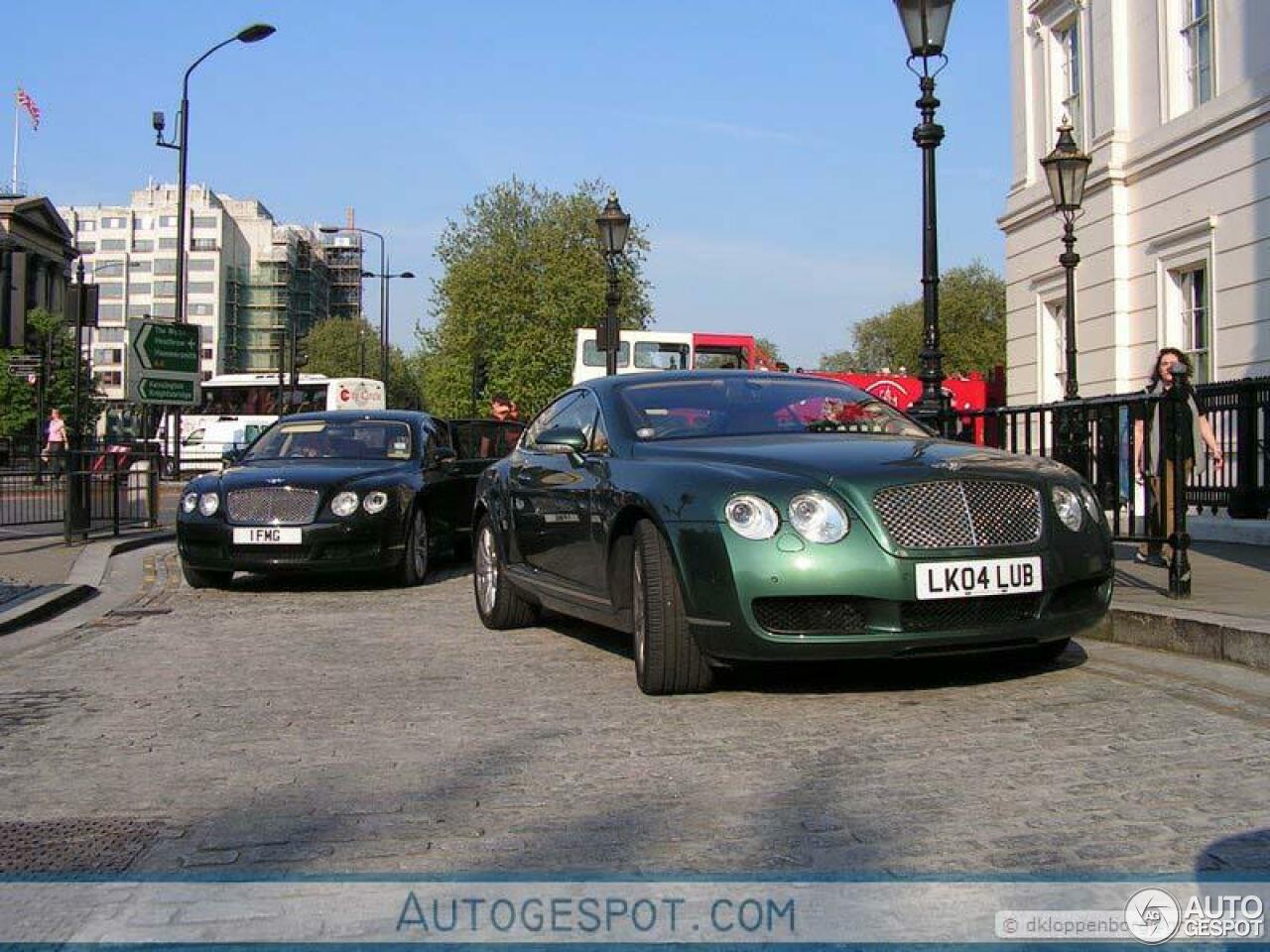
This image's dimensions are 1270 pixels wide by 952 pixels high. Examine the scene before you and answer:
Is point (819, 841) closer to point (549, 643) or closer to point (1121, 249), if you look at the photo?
point (549, 643)

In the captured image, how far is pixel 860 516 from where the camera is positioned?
493cm

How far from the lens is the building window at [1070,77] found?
21.8 m

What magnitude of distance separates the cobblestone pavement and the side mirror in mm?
1072

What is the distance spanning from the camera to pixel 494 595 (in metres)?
7.81

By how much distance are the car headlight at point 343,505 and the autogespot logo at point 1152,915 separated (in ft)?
25.4

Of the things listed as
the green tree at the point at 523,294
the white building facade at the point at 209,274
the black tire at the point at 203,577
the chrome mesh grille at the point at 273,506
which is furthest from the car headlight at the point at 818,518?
the white building facade at the point at 209,274

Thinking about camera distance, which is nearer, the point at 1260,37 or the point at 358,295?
the point at 1260,37

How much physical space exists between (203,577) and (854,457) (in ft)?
22.0

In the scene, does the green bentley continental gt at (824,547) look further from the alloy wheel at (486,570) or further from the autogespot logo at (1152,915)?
the autogespot logo at (1152,915)

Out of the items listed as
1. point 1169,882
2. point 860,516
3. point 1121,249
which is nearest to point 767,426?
point 860,516

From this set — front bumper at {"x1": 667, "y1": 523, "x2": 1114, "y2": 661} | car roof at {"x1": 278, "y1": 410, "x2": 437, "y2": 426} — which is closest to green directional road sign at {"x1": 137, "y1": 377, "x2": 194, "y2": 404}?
car roof at {"x1": 278, "y1": 410, "x2": 437, "y2": 426}

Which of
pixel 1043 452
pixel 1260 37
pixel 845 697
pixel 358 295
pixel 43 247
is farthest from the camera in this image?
pixel 358 295

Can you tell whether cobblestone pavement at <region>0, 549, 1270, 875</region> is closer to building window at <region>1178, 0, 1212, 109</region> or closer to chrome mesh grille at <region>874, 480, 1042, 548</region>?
chrome mesh grille at <region>874, 480, 1042, 548</region>

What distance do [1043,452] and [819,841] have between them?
18.5ft
